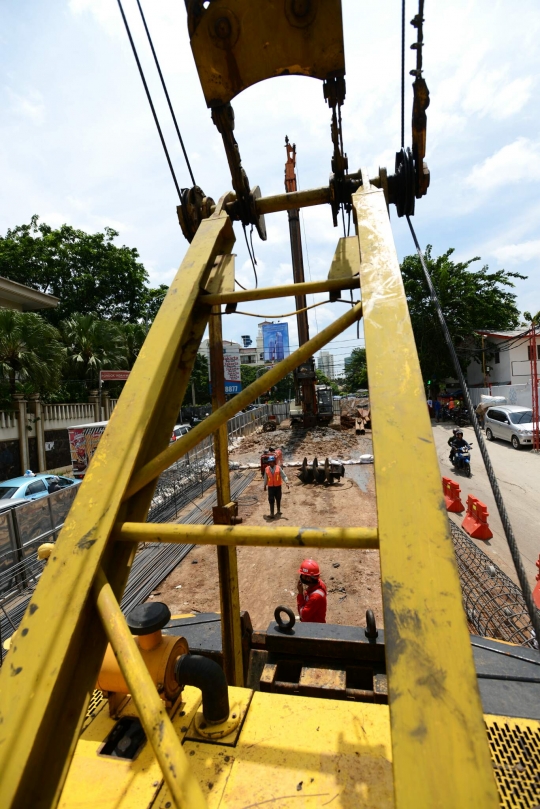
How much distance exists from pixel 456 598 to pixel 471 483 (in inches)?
474

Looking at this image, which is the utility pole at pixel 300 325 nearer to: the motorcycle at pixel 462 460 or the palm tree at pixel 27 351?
the motorcycle at pixel 462 460

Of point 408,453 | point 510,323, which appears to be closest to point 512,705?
point 408,453

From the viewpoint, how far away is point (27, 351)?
47.5ft

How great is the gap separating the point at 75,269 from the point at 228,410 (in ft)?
88.8

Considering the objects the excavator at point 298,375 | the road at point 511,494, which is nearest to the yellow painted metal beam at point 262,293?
the road at point 511,494

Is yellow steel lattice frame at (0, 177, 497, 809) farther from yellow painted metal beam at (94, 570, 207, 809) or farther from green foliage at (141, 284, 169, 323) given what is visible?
green foliage at (141, 284, 169, 323)

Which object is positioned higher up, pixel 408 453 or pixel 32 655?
pixel 408 453

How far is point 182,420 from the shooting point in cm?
3516

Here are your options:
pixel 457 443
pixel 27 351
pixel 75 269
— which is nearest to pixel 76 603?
pixel 457 443

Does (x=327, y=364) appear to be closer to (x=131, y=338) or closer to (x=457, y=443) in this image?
(x=131, y=338)

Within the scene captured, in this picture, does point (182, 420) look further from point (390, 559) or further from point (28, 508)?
point (390, 559)

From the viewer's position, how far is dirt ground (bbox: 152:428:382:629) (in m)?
6.22

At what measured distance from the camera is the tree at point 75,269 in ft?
75.8

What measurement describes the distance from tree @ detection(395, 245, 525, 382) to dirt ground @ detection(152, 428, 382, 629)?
16769mm
